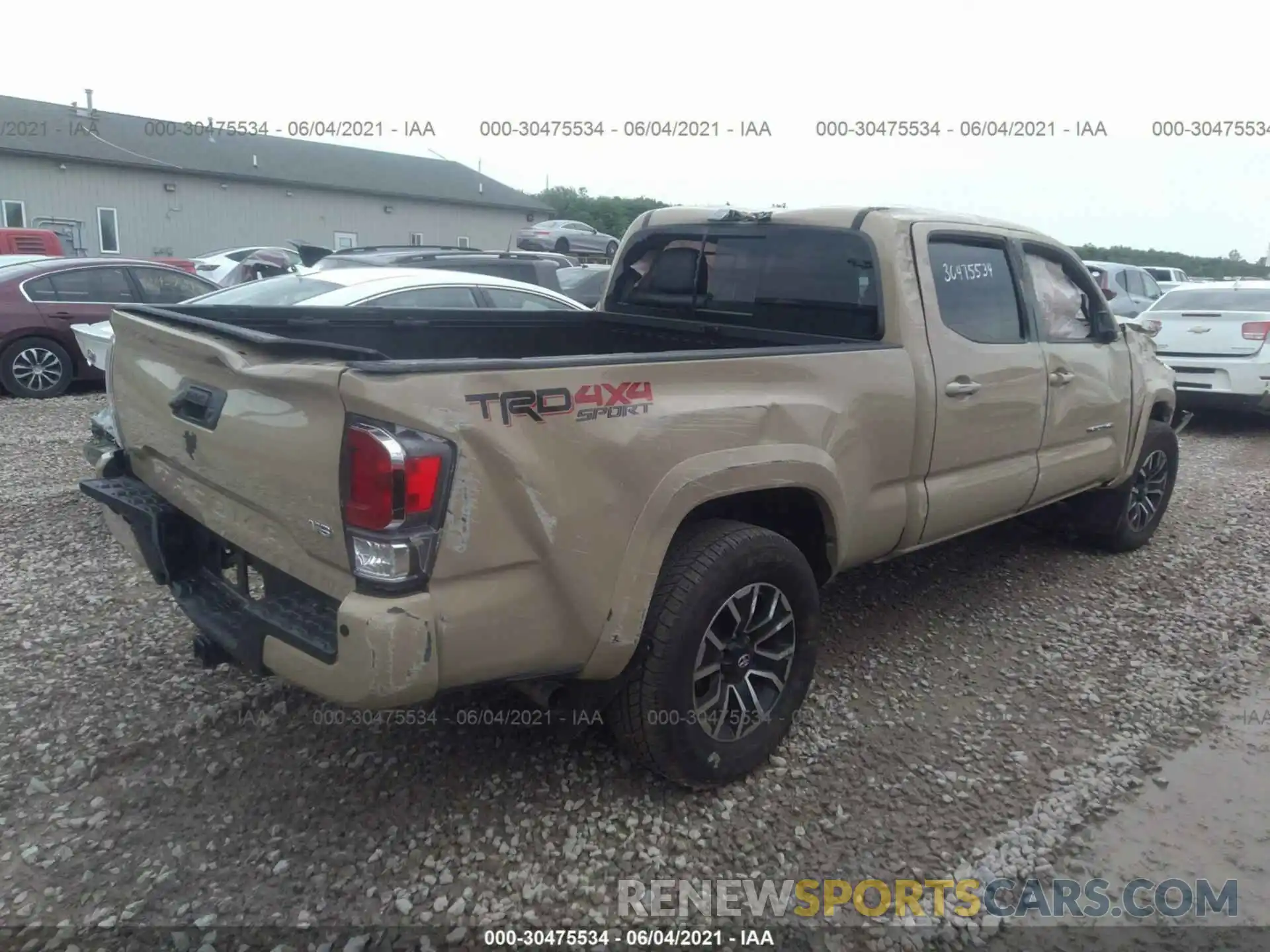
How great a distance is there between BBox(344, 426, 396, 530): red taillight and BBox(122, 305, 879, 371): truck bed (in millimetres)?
1294

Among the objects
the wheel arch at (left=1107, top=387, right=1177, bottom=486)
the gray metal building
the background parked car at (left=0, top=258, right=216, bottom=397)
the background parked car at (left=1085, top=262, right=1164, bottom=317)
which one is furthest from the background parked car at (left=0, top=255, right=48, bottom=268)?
the background parked car at (left=1085, top=262, right=1164, bottom=317)

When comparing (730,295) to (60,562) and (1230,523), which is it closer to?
(60,562)

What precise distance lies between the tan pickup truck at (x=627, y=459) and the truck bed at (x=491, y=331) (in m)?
0.01

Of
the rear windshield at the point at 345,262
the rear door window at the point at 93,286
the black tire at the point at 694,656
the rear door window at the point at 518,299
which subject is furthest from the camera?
the rear door window at the point at 93,286

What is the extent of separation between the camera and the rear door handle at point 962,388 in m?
3.76

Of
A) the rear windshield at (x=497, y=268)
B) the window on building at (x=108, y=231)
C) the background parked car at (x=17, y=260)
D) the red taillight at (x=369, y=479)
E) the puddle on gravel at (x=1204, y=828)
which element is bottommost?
the puddle on gravel at (x=1204, y=828)

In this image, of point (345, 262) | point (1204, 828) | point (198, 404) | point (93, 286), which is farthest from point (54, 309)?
point (1204, 828)

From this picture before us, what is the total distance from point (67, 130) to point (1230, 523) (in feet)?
106

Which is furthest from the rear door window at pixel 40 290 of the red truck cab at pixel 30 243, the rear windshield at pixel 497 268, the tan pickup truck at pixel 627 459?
the tan pickup truck at pixel 627 459

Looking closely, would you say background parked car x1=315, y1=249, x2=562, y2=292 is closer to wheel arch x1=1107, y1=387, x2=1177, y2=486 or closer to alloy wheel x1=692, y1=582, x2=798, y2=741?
wheel arch x1=1107, y1=387, x2=1177, y2=486

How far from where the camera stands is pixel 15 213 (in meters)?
25.8

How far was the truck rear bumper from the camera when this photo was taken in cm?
227

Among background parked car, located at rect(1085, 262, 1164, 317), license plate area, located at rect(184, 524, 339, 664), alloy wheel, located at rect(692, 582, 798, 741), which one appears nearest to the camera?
license plate area, located at rect(184, 524, 339, 664)

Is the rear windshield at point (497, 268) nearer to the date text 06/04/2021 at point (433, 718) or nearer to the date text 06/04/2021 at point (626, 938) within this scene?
the date text 06/04/2021 at point (433, 718)
